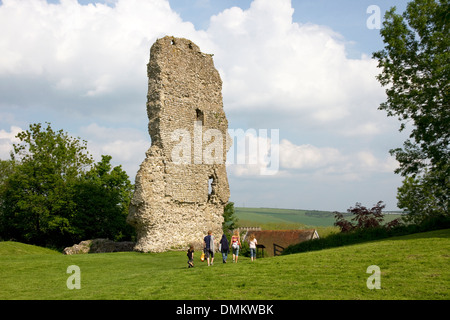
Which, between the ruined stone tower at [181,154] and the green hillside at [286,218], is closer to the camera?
the ruined stone tower at [181,154]

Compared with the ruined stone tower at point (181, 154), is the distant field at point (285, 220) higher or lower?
lower

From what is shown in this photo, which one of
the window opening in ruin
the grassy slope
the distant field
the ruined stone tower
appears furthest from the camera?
the distant field

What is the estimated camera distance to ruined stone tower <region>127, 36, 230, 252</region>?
19859 mm

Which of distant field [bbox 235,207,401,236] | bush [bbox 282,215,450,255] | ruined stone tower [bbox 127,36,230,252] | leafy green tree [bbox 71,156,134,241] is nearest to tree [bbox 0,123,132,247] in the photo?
leafy green tree [bbox 71,156,134,241]

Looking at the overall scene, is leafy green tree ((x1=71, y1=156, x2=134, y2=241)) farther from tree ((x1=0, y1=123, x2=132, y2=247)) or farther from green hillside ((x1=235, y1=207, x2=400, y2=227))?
green hillside ((x1=235, y1=207, x2=400, y2=227))

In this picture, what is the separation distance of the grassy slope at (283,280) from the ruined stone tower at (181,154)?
5.61 meters

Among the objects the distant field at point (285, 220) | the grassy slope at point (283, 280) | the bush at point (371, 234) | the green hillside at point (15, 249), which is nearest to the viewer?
the grassy slope at point (283, 280)

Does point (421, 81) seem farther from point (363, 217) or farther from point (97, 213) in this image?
point (97, 213)

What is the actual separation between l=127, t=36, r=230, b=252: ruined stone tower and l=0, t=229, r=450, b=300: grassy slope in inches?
221

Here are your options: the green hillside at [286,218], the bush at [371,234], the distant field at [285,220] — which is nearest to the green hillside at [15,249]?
the bush at [371,234]

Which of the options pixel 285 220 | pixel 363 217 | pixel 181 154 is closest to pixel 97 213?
pixel 181 154

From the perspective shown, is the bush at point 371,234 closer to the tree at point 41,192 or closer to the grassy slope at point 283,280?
the grassy slope at point 283,280

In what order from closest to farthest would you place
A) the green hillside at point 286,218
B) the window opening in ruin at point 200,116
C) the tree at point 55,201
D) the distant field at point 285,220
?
the window opening in ruin at point 200,116, the tree at point 55,201, the distant field at point 285,220, the green hillside at point 286,218

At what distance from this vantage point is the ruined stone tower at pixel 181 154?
1986cm
